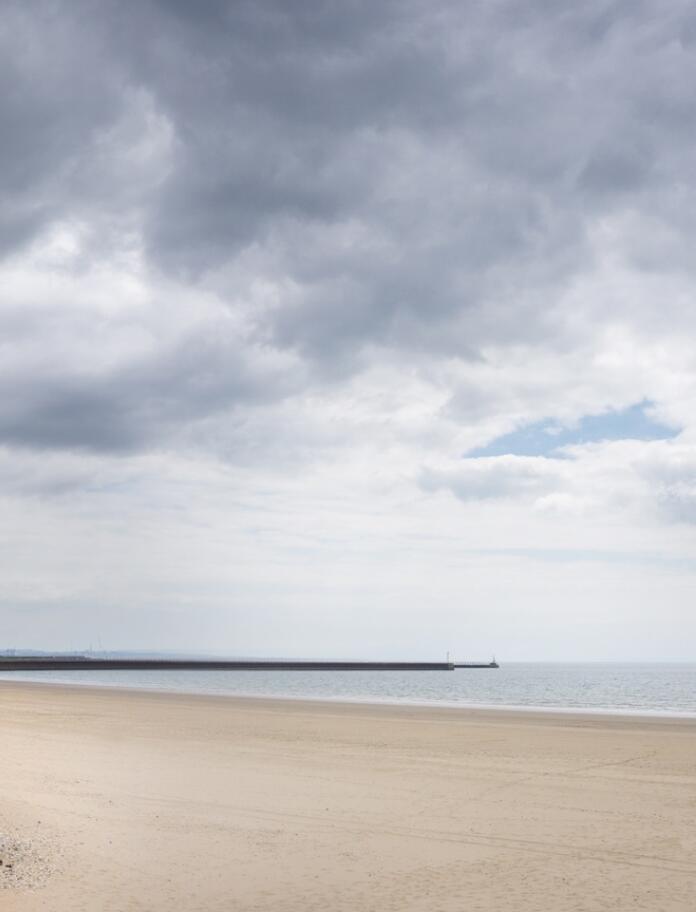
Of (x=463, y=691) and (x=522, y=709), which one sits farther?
(x=463, y=691)

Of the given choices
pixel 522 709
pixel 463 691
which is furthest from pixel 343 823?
pixel 463 691

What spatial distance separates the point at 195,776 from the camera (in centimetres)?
1797

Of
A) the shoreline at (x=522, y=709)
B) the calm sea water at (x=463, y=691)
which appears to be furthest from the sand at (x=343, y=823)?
the calm sea water at (x=463, y=691)

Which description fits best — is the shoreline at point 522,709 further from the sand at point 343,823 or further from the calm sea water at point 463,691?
the sand at point 343,823

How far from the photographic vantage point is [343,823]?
13.2 metres

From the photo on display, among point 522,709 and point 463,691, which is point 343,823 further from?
point 463,691

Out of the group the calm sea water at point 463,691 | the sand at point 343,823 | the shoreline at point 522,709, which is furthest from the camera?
the calm sea water at point 463,691

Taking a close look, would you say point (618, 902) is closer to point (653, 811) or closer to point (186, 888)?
point (186, 888)

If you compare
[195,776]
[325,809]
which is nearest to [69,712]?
[195,776]

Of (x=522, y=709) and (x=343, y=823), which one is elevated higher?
(x=343, y=823)

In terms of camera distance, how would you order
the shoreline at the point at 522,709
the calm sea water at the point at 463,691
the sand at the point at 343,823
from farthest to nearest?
the calm sea water at the point at 463,691 < the shoreline at the point at 522,709 < the sand at the point at 343,823

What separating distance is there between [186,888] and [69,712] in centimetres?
2892

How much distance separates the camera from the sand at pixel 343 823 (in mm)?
9359

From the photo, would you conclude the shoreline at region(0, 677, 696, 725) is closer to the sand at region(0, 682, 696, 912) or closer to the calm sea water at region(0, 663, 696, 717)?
the calm sea water at region(0, 663, 696, 717)
